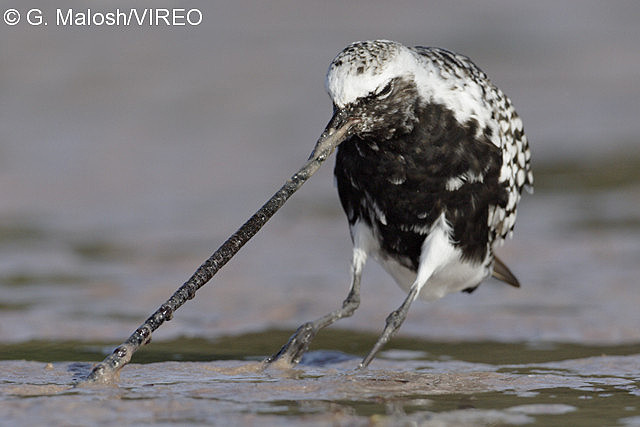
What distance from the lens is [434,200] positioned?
288 inches

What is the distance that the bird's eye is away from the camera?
21.9 ft

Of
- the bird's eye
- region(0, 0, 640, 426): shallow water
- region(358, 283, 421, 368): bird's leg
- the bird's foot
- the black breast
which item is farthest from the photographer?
region(358, 283, 421, 368): bird's leg

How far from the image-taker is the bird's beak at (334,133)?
6.56m

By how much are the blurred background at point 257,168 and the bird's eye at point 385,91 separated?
278 cm

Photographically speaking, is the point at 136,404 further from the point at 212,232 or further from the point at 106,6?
the point at 106,6

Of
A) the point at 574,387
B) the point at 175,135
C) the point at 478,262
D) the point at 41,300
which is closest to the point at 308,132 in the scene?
the point at 175,135

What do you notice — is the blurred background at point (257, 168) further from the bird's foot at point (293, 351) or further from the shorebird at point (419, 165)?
the bird's foot at point (293, 351)

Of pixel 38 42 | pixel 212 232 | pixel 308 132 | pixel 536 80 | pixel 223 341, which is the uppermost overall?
pixel 38 42

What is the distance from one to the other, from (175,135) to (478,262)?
936 centimetres

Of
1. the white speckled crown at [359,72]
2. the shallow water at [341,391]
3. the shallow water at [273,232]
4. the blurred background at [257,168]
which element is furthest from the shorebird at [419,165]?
the blurred background at [257,168]

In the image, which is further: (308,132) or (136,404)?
(308,132)

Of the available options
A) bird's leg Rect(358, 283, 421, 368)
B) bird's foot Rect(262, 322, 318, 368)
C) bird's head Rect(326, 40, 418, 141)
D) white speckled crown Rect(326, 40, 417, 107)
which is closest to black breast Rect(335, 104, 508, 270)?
bird's head Rect(326, 40, 418, 141)

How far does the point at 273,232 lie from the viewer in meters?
12.9

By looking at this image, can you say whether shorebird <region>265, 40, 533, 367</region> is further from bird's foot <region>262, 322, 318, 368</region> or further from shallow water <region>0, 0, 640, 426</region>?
shallow water <region>0, 0, 640, 426</region>
